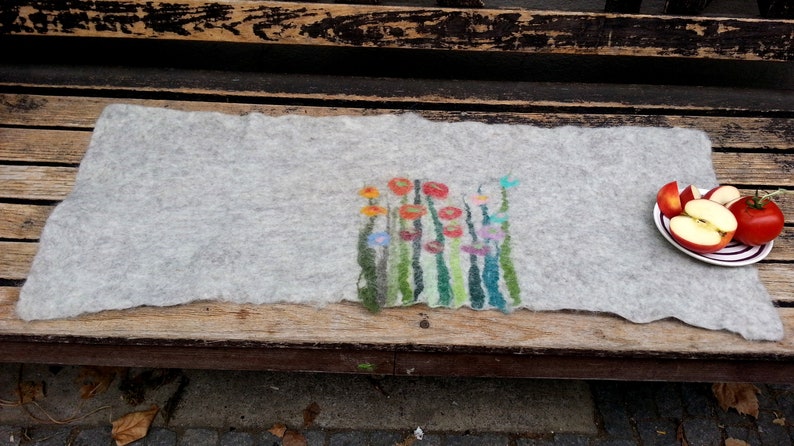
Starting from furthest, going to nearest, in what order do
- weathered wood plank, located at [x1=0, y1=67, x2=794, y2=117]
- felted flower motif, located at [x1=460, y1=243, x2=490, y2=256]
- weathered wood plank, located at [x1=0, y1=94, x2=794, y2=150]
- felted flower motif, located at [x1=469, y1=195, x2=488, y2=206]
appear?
weathered wood plank, located at [x1=0, y1=67, x2=794, y2=117] → weathered wood plank, located at [x1=0, y1=94, x2=794, y2=150] → felted flower motif, located at [x1=469, y1=195, x2=488, y2=206] → felted flower motif, located at [x1=460, y1=243, x2=490, y2=256]

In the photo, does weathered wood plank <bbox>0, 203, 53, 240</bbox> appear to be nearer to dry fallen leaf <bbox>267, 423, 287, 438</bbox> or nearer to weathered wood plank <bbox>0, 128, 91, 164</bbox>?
weathered wood plank <bbox>0, 128, 91, 164</bbox>

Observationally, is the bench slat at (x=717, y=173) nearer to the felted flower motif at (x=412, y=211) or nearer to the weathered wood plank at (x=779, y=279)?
the weathered wood plank at (x=779, y=279)

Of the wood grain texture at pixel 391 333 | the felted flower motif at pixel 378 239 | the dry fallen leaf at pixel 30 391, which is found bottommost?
the dry fallen leaf at pixel 30 391

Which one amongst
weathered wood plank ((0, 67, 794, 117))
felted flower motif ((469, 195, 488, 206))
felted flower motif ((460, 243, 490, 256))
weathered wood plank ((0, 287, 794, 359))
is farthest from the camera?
weathered wood plank ((0, 67, 794, 117))

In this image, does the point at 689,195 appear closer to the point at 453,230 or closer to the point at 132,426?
the point at 453,230

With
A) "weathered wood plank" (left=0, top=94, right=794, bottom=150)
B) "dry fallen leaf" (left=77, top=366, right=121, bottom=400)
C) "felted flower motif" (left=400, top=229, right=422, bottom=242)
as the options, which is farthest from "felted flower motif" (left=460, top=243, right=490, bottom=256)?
"dry fallen leaf" (left=77, top=366, right=121, bottom=400)

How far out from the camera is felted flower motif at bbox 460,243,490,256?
4.36 ft

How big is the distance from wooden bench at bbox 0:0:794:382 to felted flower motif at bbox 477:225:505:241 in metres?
0.19

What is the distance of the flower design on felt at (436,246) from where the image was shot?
1.25 m

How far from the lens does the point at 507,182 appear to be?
1505 millimetres

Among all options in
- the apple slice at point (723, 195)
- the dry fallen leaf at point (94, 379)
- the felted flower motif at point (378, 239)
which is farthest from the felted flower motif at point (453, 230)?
the dry fallen leaf at point (94, 379)

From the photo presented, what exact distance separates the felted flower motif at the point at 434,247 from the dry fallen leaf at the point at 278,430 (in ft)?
2.00

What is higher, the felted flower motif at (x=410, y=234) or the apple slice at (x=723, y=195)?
the apple slice at (x=723, y=195)

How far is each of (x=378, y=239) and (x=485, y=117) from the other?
570mm
